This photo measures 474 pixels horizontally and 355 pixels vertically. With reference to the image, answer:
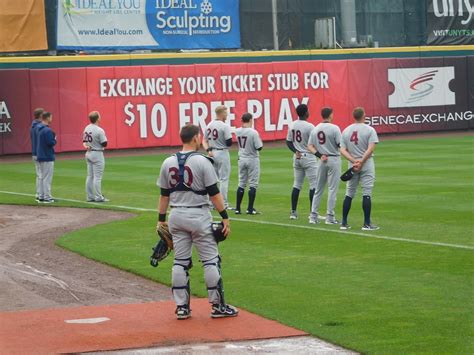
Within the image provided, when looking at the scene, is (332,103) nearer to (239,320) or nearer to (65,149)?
(65,149)

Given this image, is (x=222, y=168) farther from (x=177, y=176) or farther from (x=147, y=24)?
(x=147, y=24)

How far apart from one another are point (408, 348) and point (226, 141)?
1223 centimetres

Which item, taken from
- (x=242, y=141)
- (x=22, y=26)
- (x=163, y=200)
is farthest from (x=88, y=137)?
(x=22, y=26)

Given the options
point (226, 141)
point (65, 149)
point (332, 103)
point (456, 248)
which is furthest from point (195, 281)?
point (332, 103)

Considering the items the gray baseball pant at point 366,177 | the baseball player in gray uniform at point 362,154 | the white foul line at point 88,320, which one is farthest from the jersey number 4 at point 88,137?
the white foul line at point 88,320

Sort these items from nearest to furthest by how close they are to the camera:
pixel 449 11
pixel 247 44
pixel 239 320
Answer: pixel 239 320 < pixel 247 44 < pixel 449 11

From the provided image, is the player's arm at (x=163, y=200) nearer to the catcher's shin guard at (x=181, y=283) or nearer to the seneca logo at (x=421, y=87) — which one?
the catcher's shin guard at (x=181, y=283)

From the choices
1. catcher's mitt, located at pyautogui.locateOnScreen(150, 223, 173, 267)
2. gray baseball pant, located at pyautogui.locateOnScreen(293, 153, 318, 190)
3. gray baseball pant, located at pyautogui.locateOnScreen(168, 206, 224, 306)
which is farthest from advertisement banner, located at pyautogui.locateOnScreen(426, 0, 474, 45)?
gray baseball pant, located at pyautogui.locateOnScreen(168, 206, 224, 306)

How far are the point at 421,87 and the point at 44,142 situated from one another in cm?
2310

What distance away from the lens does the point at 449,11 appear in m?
51.7

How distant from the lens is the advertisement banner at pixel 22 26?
41.7m

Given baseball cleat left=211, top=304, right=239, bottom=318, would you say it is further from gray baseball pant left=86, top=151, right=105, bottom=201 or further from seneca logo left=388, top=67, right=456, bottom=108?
seneca logo left=388, top=67, right=456, bottom=108

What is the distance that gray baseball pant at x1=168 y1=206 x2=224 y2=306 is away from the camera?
11461mm

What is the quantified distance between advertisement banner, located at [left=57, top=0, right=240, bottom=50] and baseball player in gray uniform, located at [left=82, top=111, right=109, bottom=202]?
19.7 m
